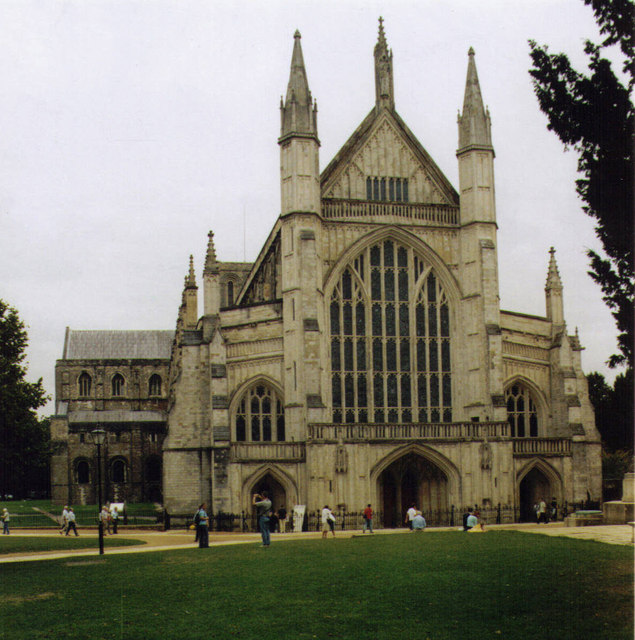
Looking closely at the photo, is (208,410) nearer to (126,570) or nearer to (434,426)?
(434,426)

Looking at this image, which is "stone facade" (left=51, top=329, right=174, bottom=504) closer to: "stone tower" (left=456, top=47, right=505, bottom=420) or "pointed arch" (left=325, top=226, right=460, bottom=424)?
"pointed arch" (left=325, top=226, right=460, bottom=424)

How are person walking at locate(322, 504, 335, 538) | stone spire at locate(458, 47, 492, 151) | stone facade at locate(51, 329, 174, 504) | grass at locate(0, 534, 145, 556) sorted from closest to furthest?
grass at locate(0, 534, 145, 556) → person walking at locate(322, 504, 335, 538) → stone spire at locate(458, 47, 492, 151) → stone facade at locate(51, 329, 174, 504)

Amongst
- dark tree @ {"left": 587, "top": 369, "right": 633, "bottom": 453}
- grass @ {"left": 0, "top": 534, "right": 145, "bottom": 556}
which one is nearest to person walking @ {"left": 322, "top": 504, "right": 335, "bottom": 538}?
grass @ {"left": 0, "top": 534, "right": 145, "bottom": 556}

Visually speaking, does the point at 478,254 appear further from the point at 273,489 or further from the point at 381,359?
the point at 273,489

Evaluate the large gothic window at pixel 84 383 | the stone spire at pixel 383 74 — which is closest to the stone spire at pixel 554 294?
the stone spire at pixel 383 74

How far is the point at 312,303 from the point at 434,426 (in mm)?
8344

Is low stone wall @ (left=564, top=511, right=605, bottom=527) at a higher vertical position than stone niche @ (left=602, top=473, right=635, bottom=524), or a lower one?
lower

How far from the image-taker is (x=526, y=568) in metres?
22.2

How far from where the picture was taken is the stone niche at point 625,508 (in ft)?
116

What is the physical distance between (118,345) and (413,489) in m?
54.9

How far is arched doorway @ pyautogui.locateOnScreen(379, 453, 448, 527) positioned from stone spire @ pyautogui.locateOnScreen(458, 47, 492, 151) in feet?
55.1

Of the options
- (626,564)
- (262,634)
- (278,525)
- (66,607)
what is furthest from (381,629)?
(278,525)

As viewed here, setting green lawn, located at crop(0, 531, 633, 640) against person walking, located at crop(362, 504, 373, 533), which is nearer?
green lawn, located at crop(0, 531, 633, 640)

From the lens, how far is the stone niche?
35322mm
